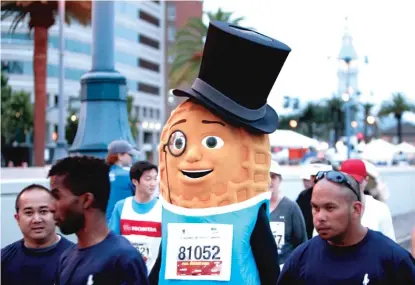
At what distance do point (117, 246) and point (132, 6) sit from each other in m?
71.0

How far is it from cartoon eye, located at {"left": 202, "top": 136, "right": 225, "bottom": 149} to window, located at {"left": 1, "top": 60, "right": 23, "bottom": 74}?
59853 millimetres

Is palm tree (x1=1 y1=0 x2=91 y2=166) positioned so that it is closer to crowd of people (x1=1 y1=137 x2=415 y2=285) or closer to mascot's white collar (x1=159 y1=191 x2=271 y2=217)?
mascot's white collar (x1=159 y1=191 x2=271 y2=217)

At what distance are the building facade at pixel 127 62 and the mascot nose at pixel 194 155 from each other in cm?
5014

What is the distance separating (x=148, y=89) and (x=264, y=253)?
76.8 meters

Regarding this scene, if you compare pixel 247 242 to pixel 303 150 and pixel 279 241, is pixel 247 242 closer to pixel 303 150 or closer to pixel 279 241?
pixel 279 241

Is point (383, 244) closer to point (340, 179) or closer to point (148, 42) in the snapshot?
point (340, 179)

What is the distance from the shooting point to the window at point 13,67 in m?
63.0

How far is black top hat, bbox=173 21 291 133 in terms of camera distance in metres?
5.11

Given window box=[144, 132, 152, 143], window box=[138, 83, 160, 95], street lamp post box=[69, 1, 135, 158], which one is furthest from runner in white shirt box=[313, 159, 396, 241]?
window box=[144, 132, 152, 143]

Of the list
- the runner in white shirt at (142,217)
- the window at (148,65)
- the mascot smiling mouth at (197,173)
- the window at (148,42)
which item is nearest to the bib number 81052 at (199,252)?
the mascot smiling mouth at (197,173)

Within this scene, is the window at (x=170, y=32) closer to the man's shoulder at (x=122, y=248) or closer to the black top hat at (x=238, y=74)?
the black top hat at (x=238, y=74)

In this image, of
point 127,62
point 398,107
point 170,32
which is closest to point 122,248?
point 398,107

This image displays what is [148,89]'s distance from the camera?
8131 centimetres

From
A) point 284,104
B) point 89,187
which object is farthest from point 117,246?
point 284,104
